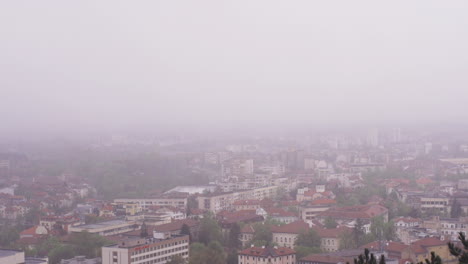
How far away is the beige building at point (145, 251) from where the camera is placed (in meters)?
9.73

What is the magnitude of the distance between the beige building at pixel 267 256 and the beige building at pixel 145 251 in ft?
2.85

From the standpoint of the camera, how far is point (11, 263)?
877 cm

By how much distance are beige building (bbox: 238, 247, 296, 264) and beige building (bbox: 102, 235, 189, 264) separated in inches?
34.2

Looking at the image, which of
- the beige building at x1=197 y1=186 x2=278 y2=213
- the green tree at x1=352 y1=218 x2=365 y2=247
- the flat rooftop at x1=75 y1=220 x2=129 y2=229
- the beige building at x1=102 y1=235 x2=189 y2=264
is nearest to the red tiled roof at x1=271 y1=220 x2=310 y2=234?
the green tree at x1=352 y1=218 x2=365 y2=247

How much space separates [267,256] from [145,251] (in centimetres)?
163

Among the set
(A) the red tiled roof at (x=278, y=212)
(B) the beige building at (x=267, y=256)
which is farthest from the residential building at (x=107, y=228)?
(B) the beige building at (x=267, y=256)

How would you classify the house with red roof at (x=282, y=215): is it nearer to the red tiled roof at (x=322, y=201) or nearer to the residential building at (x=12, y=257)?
the red tiled roof at (x=322, y=201)

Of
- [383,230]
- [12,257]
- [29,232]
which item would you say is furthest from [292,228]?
[12,257]

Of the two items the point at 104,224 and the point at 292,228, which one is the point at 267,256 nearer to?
the point at 292,228

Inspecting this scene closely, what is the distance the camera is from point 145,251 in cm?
995

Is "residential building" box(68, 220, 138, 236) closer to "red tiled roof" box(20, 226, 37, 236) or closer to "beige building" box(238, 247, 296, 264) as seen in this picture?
"red tiled roof" box(20, 226, 37, 236)

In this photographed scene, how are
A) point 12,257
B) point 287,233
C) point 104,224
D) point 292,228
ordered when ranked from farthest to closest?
1. point 104,224
2. point 292,228
3. point 287,233
4. point 12,257

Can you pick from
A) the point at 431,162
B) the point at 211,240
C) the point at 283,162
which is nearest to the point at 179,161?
the point at 283,162

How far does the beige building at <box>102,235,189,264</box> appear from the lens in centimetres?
973
